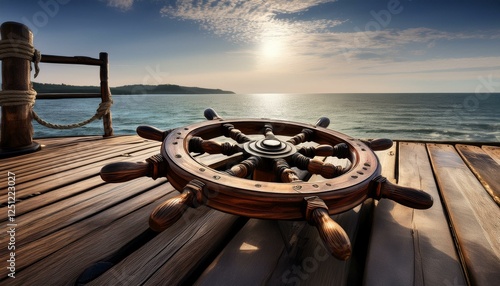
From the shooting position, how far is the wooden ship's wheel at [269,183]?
708 mm

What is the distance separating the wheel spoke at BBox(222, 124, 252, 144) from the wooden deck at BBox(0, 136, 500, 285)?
455 millimetres

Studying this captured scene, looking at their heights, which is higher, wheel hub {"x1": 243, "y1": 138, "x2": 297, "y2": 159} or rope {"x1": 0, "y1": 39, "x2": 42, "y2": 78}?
rope {"x1": 0, "y1": 39, "x2": 42, "y2": 78}

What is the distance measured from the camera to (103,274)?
2.45 feet

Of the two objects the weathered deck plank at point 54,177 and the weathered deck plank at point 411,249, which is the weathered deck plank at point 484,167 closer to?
the weathered deck plank at point 411,249

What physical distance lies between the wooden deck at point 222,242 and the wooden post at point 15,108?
33.3 inches

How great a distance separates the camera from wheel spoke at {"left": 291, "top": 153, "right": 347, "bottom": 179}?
110 cm

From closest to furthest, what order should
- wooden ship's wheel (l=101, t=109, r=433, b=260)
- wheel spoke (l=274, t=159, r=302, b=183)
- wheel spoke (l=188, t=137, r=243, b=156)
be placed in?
wooden ship's wheel (l=101, t=109, r=433, b=260) < wheel spoke (l=274, t=159, r=302, b=183) < wheel spoke (l=188, t=137, r=243, b=156)

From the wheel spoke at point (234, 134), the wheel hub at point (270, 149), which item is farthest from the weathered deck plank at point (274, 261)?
the wheel spoke at point (234, 134)

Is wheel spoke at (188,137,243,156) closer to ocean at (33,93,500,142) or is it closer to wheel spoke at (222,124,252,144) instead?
wheel spoke at (222,124,252,144)

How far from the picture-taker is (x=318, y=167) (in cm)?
111

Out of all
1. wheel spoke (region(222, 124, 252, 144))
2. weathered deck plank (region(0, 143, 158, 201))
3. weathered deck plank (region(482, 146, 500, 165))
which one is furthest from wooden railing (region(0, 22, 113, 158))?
weathered deck plank (region(482, 146, 500, 165))

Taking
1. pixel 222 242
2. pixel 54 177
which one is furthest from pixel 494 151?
pixel 54 177

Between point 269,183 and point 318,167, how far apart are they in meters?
0.36

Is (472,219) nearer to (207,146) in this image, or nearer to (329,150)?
(329,150)
